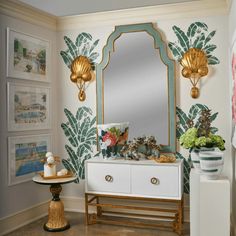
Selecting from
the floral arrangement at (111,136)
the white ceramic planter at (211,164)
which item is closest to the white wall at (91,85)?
the floral arrangement at (111,136)

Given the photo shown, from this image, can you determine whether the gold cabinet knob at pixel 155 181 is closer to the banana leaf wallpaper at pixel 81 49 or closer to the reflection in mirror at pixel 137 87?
the reflection in mirror at pixel 137 87

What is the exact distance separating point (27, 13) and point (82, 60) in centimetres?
86

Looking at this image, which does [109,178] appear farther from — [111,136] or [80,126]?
[80,126]

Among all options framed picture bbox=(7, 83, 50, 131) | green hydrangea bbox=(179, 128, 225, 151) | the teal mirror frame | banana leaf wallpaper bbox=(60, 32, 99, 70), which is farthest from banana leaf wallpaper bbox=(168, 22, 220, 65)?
framed picture bbox=(7, 83, 50, 131)

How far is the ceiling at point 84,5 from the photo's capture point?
3.75 meters

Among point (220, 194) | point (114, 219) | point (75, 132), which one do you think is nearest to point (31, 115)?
point (75, 132)

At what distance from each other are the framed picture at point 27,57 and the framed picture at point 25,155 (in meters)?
0.73

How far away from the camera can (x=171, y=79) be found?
12.5 feet

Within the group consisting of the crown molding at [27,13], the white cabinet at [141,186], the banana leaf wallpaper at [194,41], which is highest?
the crown molding at [27,13]

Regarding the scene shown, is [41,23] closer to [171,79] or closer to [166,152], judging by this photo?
[171,79]

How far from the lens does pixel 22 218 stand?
3.70 meters

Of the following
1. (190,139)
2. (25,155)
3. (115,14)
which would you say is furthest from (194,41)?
(25,155)

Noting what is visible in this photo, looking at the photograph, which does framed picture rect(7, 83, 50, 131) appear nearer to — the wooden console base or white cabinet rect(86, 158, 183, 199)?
white cabinet rect(86, 158, 183, 199)

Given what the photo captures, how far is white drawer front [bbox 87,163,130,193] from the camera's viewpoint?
11.6ft
